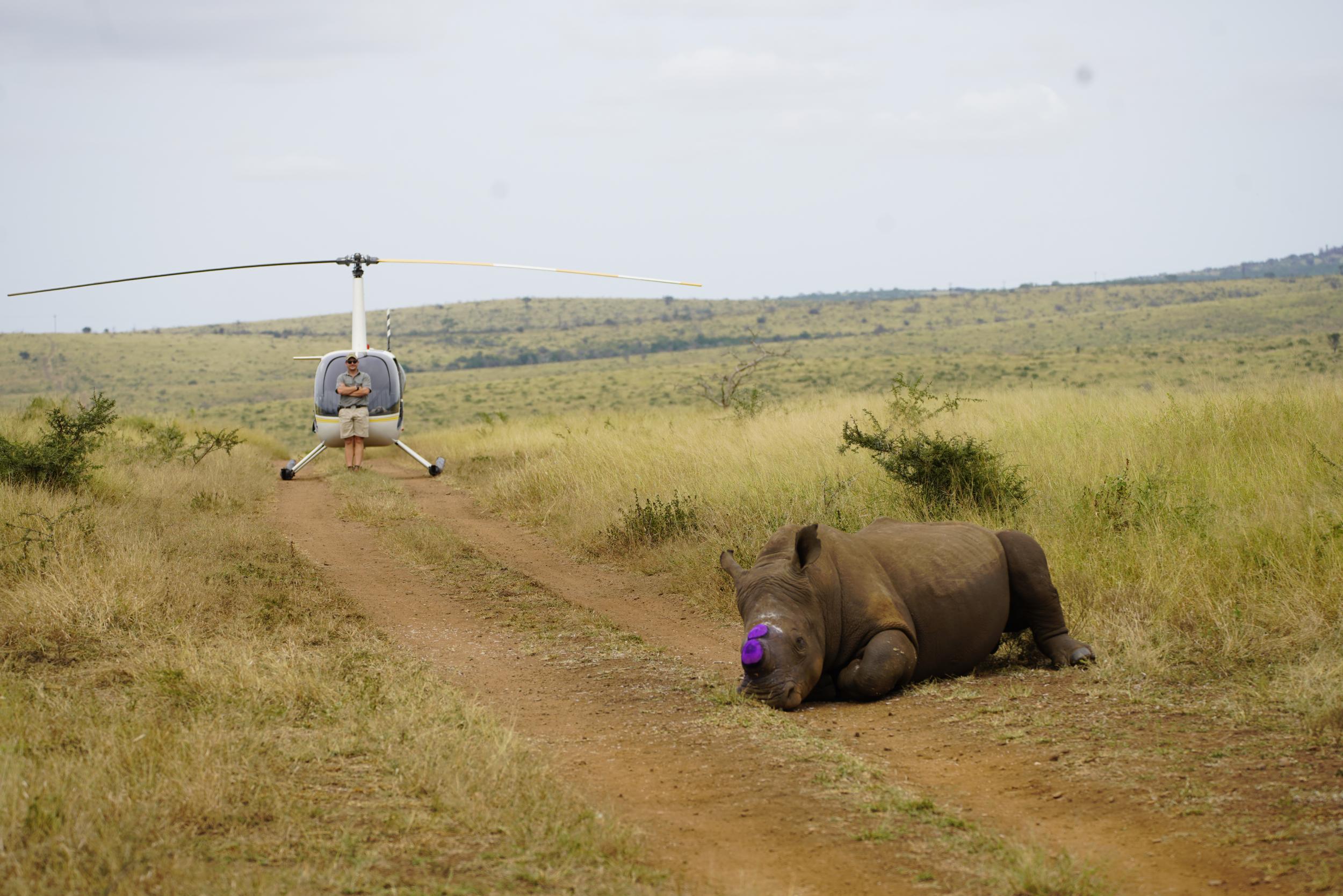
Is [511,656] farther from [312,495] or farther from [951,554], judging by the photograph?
[312,495]

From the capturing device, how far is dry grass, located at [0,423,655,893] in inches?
159

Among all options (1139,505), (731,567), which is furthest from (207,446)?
(1139,505)

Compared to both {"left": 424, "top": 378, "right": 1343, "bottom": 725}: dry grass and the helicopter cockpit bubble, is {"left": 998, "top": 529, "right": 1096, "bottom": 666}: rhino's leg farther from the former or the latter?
the helicopter cockpit bubble

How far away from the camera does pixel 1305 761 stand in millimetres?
5152

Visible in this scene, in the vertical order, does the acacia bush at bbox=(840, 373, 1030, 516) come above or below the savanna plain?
above

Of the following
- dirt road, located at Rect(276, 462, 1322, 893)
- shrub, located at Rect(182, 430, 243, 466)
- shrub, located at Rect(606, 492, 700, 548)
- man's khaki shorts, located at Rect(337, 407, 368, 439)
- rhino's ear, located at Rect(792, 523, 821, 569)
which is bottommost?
dirt road, located at Rect(276, 462, 1322, 893)

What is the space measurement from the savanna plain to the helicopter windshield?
9.62 ft

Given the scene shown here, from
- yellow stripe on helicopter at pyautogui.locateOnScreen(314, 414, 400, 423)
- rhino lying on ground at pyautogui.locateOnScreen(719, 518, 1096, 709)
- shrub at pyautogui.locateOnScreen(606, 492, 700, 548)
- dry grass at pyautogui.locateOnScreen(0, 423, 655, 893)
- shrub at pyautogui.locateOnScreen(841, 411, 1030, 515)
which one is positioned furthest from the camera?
yellow stripe on helicopter at pyautogui.locateOnScreen(314, 414, 400, 423)

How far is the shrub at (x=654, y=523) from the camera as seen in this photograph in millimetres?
11867

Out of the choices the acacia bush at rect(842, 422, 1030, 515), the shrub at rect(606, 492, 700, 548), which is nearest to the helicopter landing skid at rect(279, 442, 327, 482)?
the shrub at rect(606, 492, 700, 548)

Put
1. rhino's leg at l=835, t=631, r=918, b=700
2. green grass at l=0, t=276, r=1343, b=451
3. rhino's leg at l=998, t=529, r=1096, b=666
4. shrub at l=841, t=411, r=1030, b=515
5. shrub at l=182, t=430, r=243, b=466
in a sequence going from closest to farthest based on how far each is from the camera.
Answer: rhino's leg at l=835, t=631, r=918, b=700
rhino's leg at l=998, t=529, r=1096, b=666
shrub at l=841, t=411, r=1030, b=515
shrub at l=182, t=430, r=243, b=466
green grass at l=0, t=276, r=1343, b=451

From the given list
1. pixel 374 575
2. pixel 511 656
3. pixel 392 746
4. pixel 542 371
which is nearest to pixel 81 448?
pixel 374 575

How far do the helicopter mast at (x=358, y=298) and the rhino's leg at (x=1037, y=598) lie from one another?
16775mm

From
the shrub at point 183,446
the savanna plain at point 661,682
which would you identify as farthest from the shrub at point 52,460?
the shrub at point 183,446
